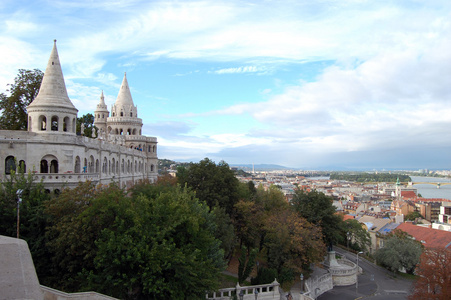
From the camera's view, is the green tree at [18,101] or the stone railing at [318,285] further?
the green tree at [18,101]

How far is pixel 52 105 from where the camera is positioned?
25.4 m

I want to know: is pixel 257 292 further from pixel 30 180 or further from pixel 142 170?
pixel 142 170

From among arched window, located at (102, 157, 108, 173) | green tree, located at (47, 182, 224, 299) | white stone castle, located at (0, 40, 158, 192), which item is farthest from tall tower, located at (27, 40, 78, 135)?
green tree, located at (47, 182, 224, 299)

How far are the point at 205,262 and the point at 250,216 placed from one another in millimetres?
15781

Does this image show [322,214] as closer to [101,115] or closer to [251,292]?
[251,292]

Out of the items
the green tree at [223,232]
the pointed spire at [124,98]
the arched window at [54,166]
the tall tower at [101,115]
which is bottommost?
the green tree at [223,232]

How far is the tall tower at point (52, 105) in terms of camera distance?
2525cm

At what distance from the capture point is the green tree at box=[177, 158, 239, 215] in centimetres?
3222

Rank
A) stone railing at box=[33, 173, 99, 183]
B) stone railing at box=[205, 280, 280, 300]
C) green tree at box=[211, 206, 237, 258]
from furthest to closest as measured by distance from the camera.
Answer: green tree at box=[211, 206, 237, 258], stone railing at box=[33, 173, 99, 183], stone railing at box=[205, 280, 280, 300]

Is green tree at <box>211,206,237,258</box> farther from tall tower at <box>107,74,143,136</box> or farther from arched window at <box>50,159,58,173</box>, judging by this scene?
tall tower at <box>107,74,143,136</box>

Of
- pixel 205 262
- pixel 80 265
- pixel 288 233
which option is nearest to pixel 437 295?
pixel 288 233

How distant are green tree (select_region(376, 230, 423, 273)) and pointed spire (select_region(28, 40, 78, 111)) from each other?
36.1 metres

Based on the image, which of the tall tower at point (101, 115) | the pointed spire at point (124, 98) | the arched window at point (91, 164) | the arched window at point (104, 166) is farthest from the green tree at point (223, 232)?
the tall tower at point (101, 115)

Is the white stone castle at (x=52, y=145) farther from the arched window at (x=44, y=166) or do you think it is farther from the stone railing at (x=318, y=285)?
the stone railing at (x=318, y=285)
